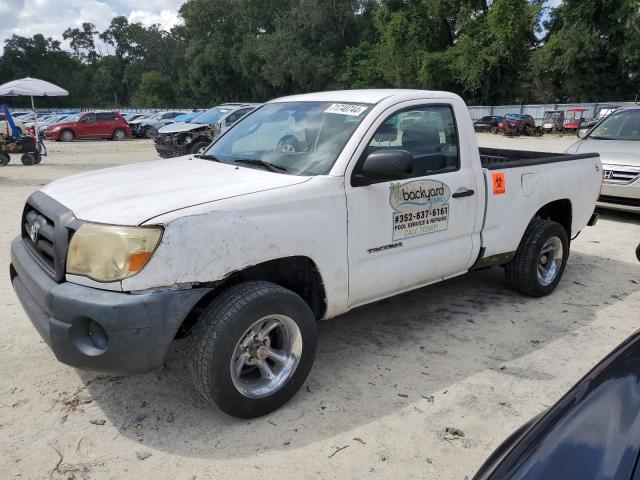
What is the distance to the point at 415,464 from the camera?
2705mm

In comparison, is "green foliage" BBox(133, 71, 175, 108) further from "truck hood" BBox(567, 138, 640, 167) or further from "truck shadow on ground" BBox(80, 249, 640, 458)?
"truck shadow on ground" BBox(80, 249, 640, 458)

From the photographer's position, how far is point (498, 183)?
4.28 meters

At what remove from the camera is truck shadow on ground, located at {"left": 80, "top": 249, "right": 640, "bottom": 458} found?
2.95 meters

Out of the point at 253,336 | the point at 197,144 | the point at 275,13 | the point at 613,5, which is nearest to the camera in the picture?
the point at 253,336

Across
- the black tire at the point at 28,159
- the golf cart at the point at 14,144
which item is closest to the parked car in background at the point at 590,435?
the golf cart at the point at 14,144

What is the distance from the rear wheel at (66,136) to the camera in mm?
26766

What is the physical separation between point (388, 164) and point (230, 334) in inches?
53.1

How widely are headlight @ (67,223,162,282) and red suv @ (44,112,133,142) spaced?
27163 mm

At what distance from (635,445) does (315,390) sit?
2.23m

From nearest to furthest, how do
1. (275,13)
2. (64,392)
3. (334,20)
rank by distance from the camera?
1. (64,392)
2. (334,20)
3. (275,13)

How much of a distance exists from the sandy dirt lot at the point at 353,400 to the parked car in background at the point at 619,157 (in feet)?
10.7

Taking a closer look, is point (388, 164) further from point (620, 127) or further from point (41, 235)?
point (620, 127)

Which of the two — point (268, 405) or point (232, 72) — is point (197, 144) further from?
point (232, 72)

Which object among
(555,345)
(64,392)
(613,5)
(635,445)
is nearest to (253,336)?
(64,392)
